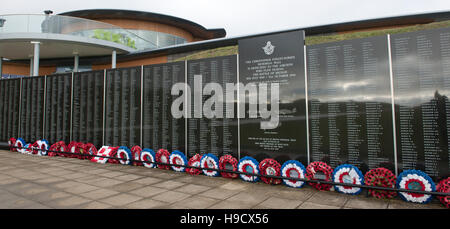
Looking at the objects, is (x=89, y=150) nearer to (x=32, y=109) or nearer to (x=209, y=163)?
(x=32, y=109)

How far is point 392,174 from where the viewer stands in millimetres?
4309

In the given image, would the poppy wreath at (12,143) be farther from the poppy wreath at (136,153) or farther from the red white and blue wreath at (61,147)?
the poppy wreath at (136,153)

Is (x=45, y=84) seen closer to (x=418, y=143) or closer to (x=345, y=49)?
(x=345, y=49)

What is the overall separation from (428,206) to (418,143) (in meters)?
0.98

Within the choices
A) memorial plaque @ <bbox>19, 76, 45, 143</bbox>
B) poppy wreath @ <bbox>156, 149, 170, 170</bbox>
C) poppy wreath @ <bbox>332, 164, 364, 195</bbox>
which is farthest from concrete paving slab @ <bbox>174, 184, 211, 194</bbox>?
memorial plaque @ <bbox>19, 76, 45, 143</bbox>

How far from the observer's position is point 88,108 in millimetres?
8531

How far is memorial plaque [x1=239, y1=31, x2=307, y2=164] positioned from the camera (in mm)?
5250

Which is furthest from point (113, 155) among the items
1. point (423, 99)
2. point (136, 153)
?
point (423, 99)

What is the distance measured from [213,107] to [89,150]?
4.67m

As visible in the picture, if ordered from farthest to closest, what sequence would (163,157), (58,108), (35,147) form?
(35,147) < (58,108) < (163,157)

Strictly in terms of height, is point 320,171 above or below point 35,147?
below

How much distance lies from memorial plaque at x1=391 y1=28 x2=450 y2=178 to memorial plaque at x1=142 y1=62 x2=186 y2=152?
467 centimetres

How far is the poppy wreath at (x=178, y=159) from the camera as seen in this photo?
6.48m
